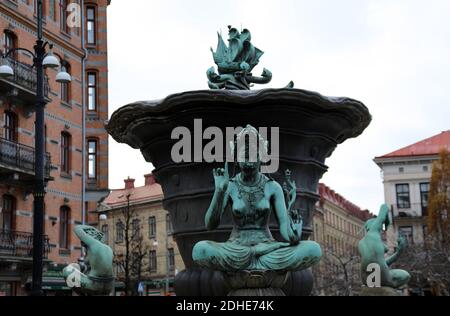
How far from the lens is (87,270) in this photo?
8.70 metres

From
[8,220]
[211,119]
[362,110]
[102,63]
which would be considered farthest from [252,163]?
[102,63]

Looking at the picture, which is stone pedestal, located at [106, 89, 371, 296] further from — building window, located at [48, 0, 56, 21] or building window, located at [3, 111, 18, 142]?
building window, located at [48, 0, 56, 21]

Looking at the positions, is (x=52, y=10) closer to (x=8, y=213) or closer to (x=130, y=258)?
(x=8, y=213)

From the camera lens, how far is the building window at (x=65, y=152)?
32.9 m

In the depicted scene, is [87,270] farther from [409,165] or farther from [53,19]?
[409,165]

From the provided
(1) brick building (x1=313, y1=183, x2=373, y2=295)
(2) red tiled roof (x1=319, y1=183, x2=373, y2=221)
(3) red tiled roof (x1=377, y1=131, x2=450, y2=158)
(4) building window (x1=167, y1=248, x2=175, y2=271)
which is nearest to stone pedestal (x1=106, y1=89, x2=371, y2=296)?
(3) red tiled roof (x1=377, y1=131, x2=450, y2=158)

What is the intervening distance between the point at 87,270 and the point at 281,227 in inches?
105

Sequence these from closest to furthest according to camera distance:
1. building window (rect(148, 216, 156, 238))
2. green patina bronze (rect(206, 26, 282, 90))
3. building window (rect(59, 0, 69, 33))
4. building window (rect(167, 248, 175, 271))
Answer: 1. green patina bronze (rect(206, 26, 282, 90))
2. building window (rect(59, 0, 69, 33))
3. building window (rect(167, 248, 175, 271))
4. building window (rect(148, 216, 156, 238))

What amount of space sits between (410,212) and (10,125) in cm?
4086

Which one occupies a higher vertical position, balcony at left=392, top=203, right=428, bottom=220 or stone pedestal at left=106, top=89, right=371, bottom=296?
balcony at left=392, top=203, right=428, bottom=220

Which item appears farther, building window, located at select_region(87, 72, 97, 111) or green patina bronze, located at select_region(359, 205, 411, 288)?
building window, located at select_region(87, 72, 97, 111)

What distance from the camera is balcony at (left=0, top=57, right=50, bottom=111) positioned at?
28375 millimetres

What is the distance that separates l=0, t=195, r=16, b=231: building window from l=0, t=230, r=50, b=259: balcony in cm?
48

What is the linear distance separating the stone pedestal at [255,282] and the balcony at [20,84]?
2246 centimetres
